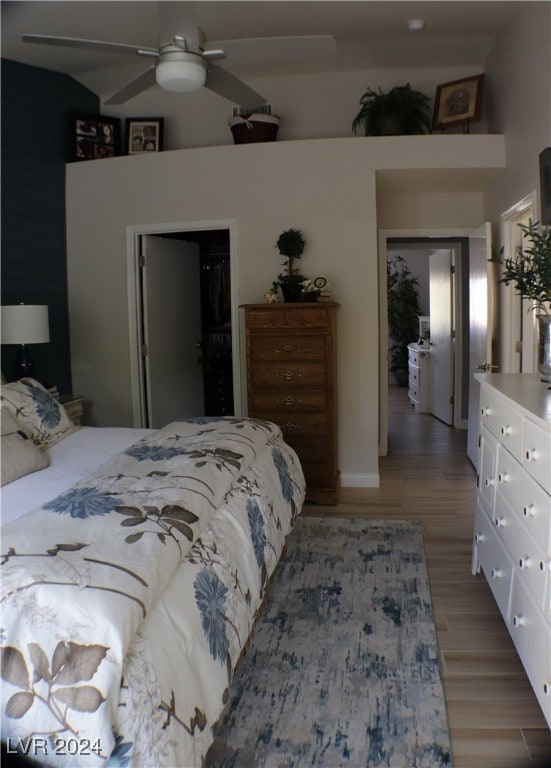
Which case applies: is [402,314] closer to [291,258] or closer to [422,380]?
[422,380]

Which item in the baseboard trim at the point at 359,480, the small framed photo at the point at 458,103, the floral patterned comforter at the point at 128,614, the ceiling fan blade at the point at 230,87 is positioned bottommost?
the baseboard trim at the point at 359,480

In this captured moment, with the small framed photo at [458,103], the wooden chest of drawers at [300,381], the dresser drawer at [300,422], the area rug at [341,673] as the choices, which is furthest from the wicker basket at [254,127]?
the area rug at [341,673]

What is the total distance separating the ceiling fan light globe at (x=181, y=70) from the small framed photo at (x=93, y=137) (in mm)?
2471

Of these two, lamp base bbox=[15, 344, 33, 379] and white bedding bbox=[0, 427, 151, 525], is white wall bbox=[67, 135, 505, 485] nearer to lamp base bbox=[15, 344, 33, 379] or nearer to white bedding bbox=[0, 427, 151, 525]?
lamp base bbox=[15, 344, 33, 379]

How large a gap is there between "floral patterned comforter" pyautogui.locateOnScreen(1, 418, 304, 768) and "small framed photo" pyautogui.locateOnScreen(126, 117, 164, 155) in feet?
12.0

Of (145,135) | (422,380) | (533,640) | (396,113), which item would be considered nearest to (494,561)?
(533,640)

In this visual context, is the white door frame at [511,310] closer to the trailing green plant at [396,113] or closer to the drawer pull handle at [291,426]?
the trailing green plant at [396,113]

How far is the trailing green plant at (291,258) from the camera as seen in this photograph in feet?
14.6

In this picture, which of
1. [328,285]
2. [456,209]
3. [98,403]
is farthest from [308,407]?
[456,209]

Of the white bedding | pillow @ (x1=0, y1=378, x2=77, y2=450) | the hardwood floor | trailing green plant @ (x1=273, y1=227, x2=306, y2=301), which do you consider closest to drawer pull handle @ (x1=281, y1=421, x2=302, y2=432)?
the hardwood floor

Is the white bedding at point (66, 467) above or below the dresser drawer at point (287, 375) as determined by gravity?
below

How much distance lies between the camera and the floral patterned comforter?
4.22ft

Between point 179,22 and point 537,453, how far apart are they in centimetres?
222

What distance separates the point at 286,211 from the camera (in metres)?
4.67
